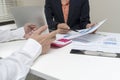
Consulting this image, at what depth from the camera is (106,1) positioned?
7.57ft

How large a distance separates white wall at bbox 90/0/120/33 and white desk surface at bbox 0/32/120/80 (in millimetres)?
1632

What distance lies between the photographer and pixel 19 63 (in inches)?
26.4

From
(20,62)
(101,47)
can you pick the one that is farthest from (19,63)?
(101,47)

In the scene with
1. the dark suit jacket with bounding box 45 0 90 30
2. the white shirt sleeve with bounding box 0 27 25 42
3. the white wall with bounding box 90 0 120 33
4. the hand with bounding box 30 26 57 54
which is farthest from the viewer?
the white wall with bounding box 90 0 120 33

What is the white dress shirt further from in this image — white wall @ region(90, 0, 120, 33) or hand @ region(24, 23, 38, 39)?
white wall @ region(90, 0, 120, 33)

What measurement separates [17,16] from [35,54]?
2.04 ft

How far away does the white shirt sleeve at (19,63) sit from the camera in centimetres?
63

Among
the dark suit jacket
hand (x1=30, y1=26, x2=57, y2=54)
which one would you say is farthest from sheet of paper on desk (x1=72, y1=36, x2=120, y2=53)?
the dark suit jacket

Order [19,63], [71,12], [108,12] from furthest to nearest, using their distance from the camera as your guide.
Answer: [108,12]
[71,12]
[19,63]

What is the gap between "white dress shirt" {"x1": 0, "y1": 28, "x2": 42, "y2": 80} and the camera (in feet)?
2.08

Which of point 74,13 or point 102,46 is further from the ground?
point 74,13

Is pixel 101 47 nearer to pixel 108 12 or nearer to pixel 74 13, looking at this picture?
pixel 74 13

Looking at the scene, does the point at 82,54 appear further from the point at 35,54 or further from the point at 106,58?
the point at 35,54

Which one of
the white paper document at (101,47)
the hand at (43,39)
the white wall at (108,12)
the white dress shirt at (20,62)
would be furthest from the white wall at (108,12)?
the white dress shirt at (20,62)
